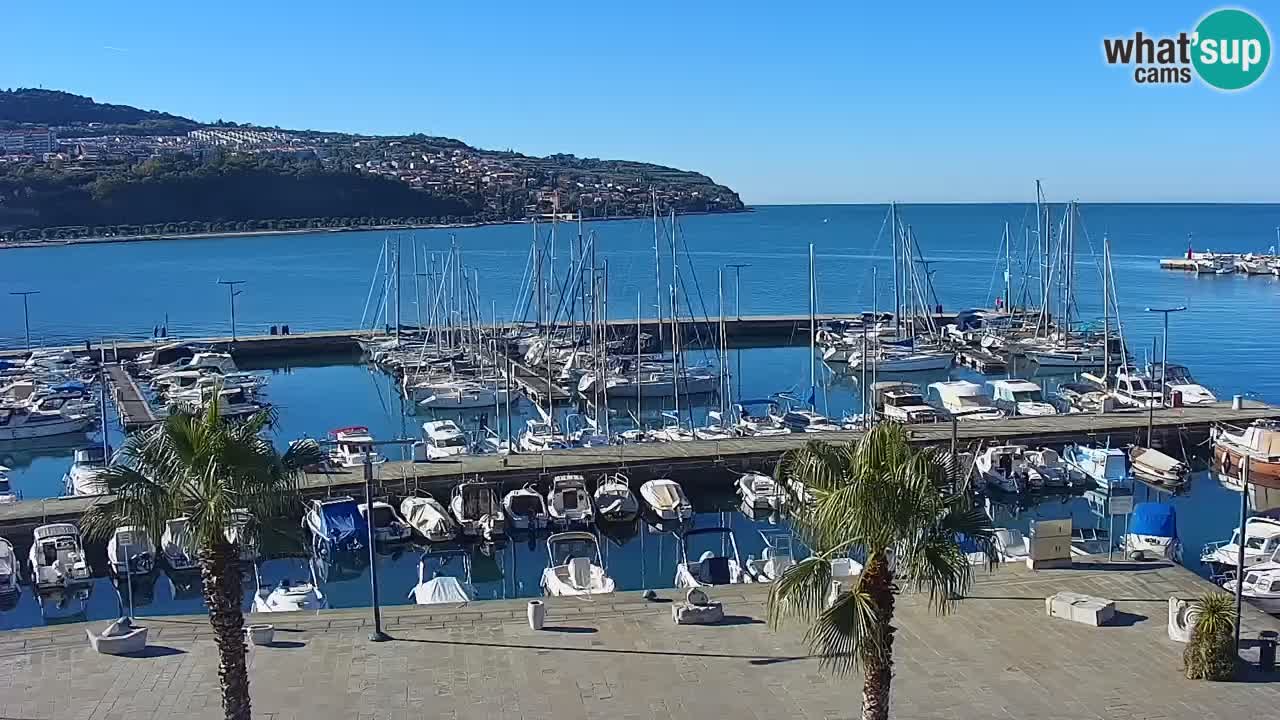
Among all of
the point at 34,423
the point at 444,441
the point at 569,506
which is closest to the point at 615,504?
the point at 569,506

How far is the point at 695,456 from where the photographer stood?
112 ft

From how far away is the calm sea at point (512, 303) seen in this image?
96.7 feet

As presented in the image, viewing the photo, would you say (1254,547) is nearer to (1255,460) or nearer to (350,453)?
(1255,460)

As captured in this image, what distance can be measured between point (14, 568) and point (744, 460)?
60.4ft

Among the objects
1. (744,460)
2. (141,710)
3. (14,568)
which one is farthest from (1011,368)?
(141,710)

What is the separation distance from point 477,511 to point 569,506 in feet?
7.57

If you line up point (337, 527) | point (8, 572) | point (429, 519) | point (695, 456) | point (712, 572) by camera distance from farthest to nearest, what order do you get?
point (695, 456)
point (429, 519)
point (337, 527)
point (8, 572)
point (712, 572)

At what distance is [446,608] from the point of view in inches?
674

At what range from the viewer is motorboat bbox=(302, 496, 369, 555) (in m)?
27.8

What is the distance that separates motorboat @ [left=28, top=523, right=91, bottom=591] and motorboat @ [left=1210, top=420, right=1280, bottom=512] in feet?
93.6

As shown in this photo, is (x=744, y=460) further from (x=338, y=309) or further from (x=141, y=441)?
(x=338, y=309)

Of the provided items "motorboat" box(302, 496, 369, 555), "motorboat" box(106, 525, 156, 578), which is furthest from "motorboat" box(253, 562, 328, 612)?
"motorboat" box(106, 525, 156, 578)

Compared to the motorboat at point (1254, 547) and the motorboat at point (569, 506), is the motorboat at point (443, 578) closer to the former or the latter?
the motorboat at point (569, 506)

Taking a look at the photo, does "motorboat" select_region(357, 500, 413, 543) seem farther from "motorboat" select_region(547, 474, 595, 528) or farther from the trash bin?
the trash bin
